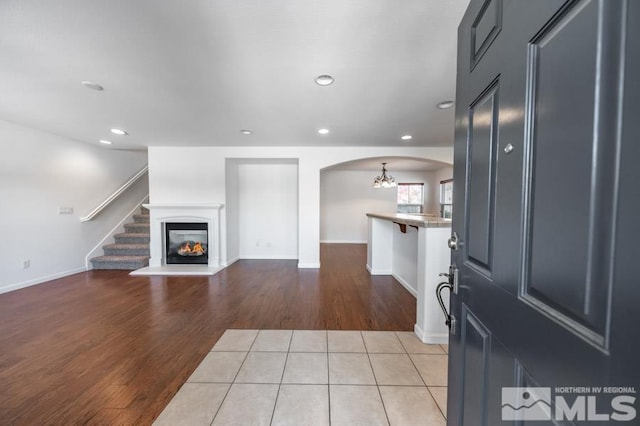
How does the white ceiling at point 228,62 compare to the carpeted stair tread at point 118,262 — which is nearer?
the white ceiling at point 228,62

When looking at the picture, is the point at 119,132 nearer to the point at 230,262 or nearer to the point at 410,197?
the point at 230,262

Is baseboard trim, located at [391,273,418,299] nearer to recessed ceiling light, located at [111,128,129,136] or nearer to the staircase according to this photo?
the staircase

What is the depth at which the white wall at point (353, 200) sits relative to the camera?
775 cm

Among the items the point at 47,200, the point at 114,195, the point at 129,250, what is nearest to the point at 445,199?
the point at 129,250

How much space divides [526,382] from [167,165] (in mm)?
5596

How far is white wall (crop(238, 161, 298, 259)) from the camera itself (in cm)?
558

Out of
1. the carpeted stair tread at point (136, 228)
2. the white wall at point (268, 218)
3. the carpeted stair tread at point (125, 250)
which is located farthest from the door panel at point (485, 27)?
the carpeted stair tread at point (136, 228)

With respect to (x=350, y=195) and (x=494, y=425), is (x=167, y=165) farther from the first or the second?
(x=494, y=425)

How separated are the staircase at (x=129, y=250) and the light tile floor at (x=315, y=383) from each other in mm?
3648

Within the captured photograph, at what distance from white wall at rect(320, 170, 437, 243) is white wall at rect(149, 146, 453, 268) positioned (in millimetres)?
2934

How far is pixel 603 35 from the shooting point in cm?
40

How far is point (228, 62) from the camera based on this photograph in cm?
195

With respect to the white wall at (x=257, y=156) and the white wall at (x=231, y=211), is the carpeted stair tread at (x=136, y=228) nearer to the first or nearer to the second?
the white wall at (x=257, y=156)

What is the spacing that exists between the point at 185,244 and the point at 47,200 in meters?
2.10
